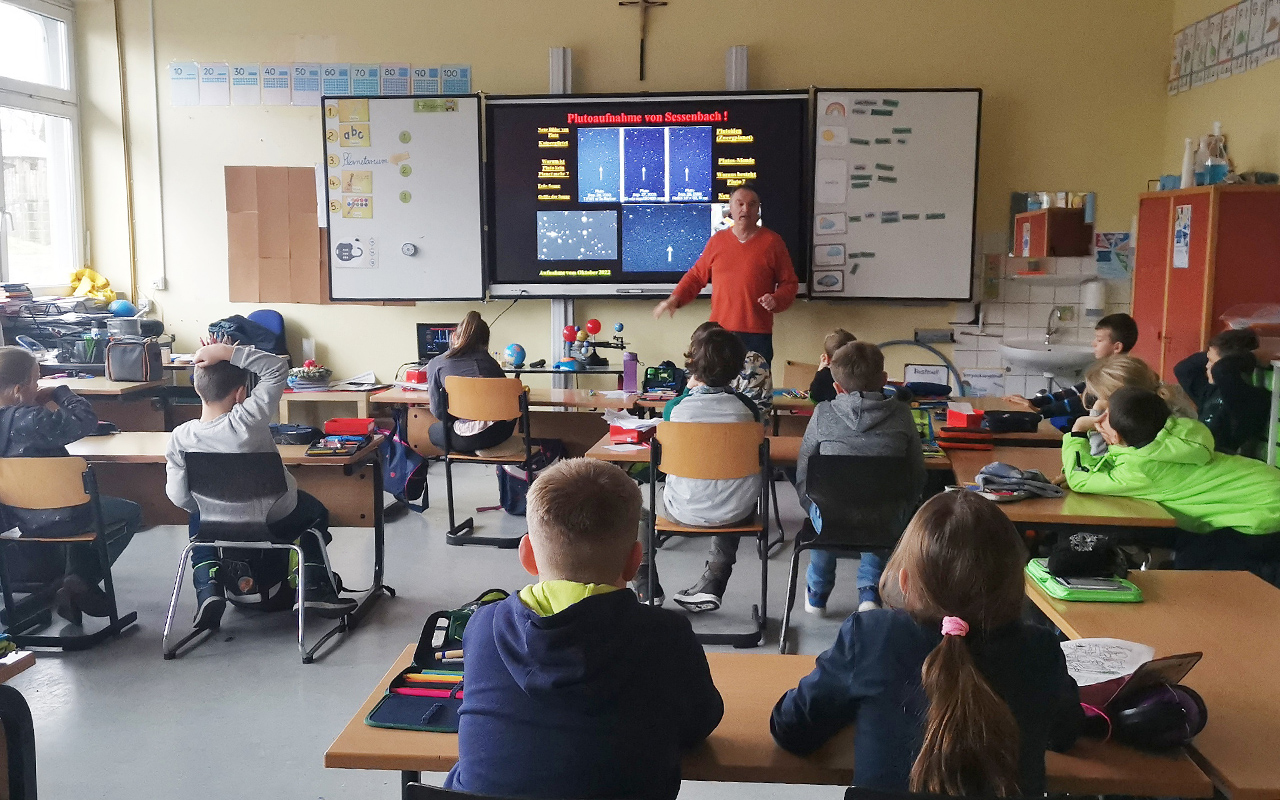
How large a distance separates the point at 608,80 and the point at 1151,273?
3.38 meters


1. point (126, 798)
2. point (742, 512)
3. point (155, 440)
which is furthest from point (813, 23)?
point (126, 798)

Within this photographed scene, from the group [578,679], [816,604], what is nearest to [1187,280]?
[816,604]

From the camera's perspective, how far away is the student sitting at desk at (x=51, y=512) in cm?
358

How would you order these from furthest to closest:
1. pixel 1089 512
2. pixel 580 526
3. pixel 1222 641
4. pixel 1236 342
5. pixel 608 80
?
1. pixel 608 80
2. pixel 1236 342
3. pixel 1089 512
4. pixel 1222 641
5. pixel 580 526

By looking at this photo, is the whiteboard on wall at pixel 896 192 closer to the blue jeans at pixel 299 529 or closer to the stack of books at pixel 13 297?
the blue jeans at pixel 299 529

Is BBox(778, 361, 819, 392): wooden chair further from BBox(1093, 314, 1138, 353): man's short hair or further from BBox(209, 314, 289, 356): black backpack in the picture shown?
BBox(209, 314, 289, 356): black backpack

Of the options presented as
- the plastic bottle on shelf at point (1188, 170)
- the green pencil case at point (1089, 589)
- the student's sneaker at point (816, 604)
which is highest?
the plastic bottle on shelf at point (1188, 170)

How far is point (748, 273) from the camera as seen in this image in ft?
19.2

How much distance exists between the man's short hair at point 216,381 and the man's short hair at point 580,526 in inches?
94.9

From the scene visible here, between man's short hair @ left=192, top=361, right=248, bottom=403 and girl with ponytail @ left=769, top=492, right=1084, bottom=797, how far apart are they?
2754mm

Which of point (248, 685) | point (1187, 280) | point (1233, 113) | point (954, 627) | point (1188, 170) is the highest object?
point (1233, 113)

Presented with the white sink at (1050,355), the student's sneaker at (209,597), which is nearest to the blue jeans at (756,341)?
the white sink at (1050,355)

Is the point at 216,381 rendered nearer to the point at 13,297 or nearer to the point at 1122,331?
the point at 13,297

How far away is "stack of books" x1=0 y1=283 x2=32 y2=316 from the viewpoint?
5863 mm
